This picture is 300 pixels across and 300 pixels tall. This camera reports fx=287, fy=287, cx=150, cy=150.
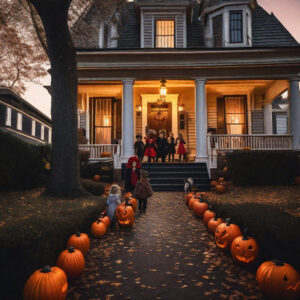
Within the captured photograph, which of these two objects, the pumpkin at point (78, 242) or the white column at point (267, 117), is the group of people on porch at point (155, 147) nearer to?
the white column at point (267, 117)

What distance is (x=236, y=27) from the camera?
15664 mm

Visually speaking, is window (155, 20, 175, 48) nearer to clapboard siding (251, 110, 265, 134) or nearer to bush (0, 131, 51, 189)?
clapboard siding (251, 110, 265, 134)

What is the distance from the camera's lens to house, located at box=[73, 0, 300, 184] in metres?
13.6

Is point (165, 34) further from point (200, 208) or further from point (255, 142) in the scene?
point (200, 208)

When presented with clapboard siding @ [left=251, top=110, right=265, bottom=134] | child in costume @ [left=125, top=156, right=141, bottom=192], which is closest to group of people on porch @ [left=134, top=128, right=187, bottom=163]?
child in costume @ [left=125, top=156, right=141, bottom=192]

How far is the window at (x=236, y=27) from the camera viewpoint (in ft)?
51.2

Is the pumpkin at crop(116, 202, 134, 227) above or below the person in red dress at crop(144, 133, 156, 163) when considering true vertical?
below

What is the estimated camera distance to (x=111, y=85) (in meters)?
15.9

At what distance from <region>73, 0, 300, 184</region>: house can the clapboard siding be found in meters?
0.02

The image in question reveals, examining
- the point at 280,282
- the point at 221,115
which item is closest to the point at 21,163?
the point at 280,282

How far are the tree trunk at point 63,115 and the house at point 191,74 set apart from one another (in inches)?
201

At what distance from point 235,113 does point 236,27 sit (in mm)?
4740

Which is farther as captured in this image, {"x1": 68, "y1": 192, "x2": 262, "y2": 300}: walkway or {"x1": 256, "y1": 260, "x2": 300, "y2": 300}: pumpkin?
{"x1": 68, "y1": 192, "x2": 262, "y2": 300}: walkway

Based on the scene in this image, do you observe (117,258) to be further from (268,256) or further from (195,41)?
(195,41)
